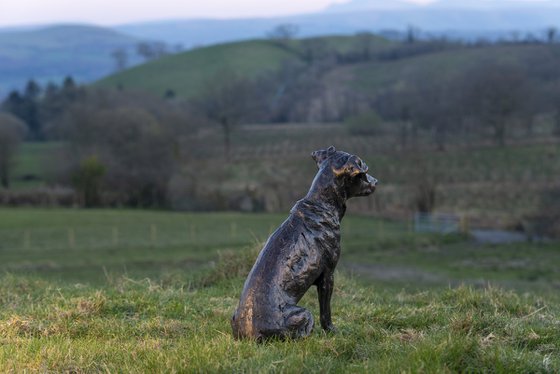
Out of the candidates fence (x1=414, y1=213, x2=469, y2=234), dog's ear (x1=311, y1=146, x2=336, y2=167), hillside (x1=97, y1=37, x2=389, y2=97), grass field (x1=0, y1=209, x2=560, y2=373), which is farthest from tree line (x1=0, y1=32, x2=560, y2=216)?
dog's ear (x1=311, y1=146, x2=336, y2=167)

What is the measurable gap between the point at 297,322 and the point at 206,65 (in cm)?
14592

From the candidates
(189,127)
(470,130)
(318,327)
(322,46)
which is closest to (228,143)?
(189,127)

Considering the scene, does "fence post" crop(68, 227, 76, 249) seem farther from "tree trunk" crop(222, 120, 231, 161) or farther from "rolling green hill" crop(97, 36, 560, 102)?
"rolling green hill" crop(97, 36, 560, 102)

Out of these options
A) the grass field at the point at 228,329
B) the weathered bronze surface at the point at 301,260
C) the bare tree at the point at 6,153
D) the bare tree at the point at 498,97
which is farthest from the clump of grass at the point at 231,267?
the bare tree at the point at 498,97

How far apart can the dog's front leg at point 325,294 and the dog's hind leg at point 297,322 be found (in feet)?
1.27

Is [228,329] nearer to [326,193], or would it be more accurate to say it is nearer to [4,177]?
[326,193]

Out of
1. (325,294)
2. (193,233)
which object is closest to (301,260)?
(325,294)

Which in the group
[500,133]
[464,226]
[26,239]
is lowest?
[464,226]

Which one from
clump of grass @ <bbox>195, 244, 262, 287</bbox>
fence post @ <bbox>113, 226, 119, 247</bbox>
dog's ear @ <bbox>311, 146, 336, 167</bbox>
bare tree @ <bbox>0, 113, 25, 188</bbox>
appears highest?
dog's ear @ <bbox>311, 146, 336, 167</bbox>

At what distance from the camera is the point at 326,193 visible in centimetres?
727

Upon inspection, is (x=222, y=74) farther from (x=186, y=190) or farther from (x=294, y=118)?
(x=186, y=190)

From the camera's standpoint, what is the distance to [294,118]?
117250 mm

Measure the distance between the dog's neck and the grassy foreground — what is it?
1204 millimetres

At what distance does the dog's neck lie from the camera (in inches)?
285
